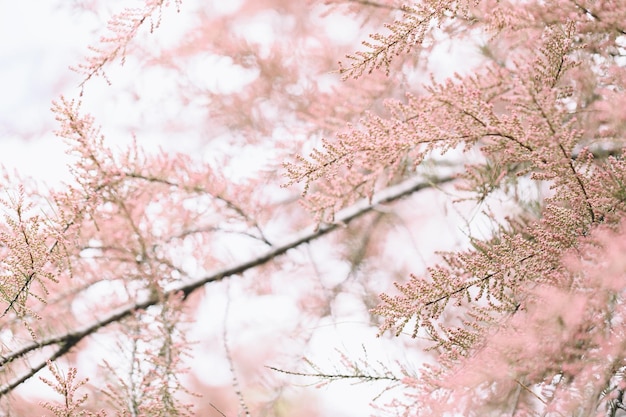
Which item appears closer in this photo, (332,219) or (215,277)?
(332,219)

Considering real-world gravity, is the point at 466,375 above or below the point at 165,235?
below

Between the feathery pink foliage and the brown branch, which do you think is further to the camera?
the brown branch

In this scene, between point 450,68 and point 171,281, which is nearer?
point 171,281

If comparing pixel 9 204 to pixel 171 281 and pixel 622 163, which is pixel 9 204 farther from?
pixel 622 163

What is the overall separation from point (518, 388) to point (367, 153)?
1.53 feet

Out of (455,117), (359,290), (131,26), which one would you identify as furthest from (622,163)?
(359,290)

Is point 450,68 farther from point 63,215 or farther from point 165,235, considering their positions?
Result: point 63,215

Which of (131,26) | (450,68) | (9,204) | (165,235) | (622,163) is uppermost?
(450,68)

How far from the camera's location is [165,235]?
145 centimetres

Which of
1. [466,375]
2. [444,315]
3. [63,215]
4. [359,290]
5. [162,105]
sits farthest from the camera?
[162,105]

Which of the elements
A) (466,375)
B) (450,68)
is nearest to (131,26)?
(466,375)

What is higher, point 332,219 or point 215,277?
point 215,277

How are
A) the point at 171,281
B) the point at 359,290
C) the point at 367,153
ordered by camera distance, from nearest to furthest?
the point at 367,153 < the point at 171,281 < the point at 359,290

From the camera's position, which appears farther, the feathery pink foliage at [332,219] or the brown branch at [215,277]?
the brown branch at [215,277]
